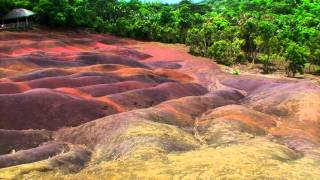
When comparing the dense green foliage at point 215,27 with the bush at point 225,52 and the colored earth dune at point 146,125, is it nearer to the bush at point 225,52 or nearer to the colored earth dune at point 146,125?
the bush at point 225,52

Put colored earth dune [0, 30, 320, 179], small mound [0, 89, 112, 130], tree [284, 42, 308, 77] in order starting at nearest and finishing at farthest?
1. colored earth dune [0, 30, 320, 179]
2. small mound [0, 89, 112, 130]
3. tree [284, 42, 308, 77]

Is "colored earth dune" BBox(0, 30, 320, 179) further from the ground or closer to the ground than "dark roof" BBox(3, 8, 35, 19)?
closer to the ground

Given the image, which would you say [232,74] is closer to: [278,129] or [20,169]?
[278,129]

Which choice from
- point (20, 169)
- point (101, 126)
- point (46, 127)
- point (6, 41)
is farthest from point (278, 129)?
point (6, 41)

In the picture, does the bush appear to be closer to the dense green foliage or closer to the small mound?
the dense green foliage

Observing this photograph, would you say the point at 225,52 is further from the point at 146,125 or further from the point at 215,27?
the point at 146,125

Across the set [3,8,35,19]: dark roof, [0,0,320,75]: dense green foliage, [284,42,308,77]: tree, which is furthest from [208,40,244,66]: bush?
[3,8,35,19]: dark roof

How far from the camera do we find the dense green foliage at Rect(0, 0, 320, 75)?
106 m

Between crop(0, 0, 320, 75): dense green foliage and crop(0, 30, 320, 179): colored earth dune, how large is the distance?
23.1 metres

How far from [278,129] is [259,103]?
1276 centimetres

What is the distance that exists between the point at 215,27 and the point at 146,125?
255 ft

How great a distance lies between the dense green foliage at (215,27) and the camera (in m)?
106

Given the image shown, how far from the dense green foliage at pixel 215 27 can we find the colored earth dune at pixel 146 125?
23.1 metres

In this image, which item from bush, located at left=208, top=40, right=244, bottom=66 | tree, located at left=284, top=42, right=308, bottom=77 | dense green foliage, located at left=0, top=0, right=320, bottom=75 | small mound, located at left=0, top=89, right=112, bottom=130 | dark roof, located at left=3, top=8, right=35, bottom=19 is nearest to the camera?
small mound, located at left=0, top=89, right=112, bottom=130
